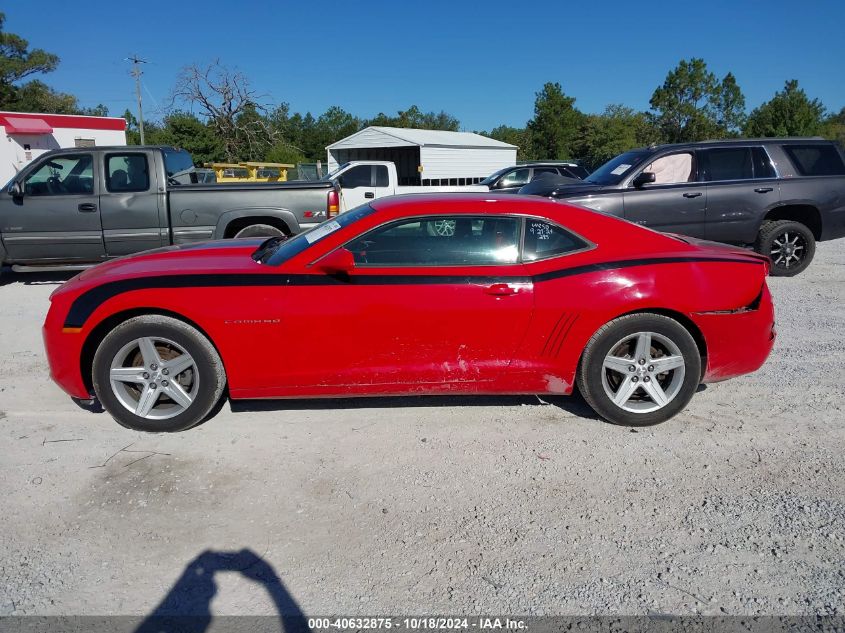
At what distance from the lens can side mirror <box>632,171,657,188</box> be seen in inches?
332

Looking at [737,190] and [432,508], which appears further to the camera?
[737,190]

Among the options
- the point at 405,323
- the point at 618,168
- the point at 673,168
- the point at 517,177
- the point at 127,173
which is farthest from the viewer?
the point at 517,177

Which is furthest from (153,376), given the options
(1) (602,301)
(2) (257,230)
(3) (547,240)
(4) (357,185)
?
(4) (357,185)

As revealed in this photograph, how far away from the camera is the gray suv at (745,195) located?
8.47 metres

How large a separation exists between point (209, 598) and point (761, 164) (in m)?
8.72

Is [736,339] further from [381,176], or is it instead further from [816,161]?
[381,176]

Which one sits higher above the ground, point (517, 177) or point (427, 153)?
point (427, 153)

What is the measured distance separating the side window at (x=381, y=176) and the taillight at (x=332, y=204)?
316 inches

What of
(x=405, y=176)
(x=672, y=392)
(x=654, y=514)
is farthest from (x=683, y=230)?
(x=405, y=176)

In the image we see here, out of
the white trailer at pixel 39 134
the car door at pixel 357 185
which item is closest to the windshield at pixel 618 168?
the car door at pixel 357 185

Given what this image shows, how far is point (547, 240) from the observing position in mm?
4121

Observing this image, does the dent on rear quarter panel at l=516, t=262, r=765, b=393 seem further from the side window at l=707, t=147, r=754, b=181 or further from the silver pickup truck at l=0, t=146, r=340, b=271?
the side window at l=707, t=147, r=754, b=181

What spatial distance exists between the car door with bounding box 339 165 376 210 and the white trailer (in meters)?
15.3

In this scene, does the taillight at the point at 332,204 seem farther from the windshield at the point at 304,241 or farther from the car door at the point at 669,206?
the car door at the point at 669,206
